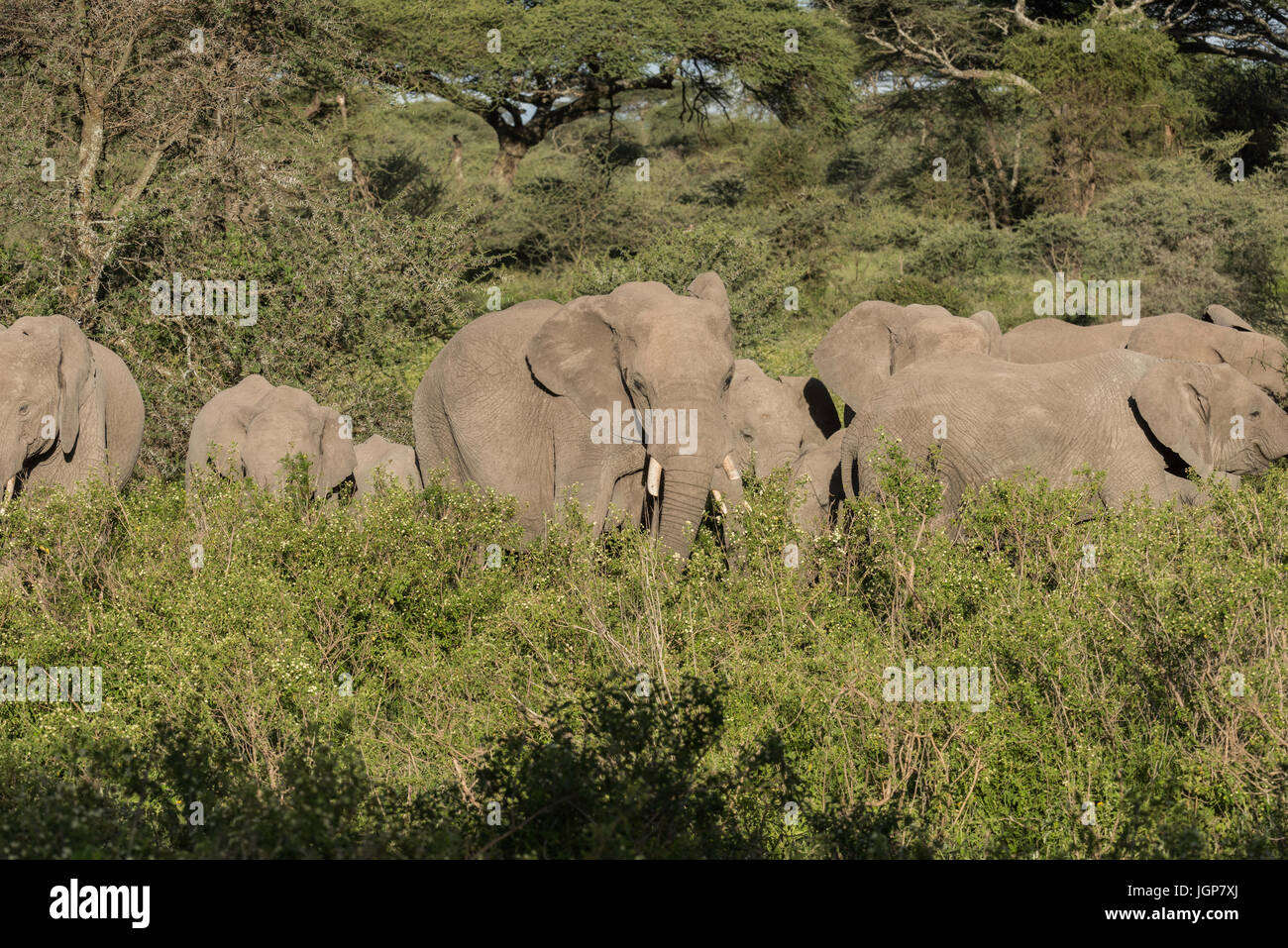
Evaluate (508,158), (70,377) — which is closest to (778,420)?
(70,377)

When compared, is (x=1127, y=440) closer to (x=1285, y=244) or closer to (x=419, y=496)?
(x=419, y=496)

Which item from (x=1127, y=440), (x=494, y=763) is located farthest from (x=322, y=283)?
(x=494, y=763)

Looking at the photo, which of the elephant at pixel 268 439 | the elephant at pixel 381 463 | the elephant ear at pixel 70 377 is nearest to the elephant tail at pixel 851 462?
the elephant at pixel 381 463

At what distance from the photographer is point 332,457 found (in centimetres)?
1035

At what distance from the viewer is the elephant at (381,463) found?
10.6m

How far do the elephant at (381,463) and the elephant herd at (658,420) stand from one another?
0.03 m

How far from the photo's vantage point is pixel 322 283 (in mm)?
13633

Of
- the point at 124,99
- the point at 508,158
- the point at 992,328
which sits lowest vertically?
the point at 992,328

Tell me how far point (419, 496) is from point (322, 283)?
5.67 meters

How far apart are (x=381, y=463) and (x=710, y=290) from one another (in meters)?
3.45
